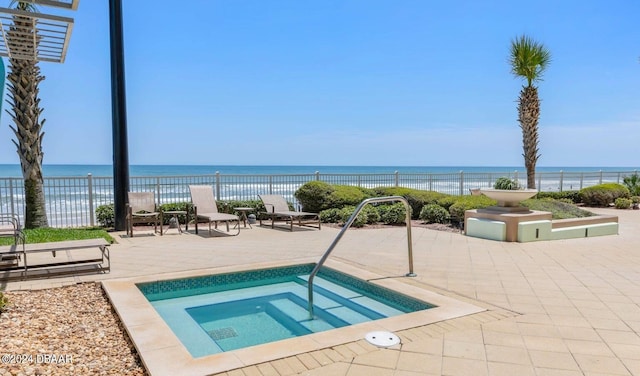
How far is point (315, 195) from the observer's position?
36.8ft

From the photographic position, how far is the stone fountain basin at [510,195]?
8.01 m

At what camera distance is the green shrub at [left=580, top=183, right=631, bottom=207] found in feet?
49.4

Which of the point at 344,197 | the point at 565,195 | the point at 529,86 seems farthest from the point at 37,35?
the point at 565,195

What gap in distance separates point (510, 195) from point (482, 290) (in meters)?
4.22

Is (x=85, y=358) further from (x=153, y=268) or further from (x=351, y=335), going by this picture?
(x=153, y=268)

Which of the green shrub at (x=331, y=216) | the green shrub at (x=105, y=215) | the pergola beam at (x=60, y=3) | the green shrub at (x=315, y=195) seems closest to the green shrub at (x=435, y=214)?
the green shrub at (x=331, y=216)

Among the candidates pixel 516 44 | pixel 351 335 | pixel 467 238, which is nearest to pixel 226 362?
pixel 351 335

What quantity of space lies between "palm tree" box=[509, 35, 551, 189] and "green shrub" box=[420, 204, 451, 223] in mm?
4916

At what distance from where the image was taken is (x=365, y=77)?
21453 mm

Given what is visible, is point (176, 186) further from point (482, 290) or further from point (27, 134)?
point (482, 290)

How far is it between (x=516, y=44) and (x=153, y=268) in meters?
12.2

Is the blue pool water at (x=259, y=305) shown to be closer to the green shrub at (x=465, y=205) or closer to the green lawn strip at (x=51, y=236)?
the green lawn strip at (x=51, y=236)

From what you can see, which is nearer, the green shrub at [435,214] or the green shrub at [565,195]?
the green shrub at [435,214]

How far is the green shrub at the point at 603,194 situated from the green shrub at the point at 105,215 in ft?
52.2
